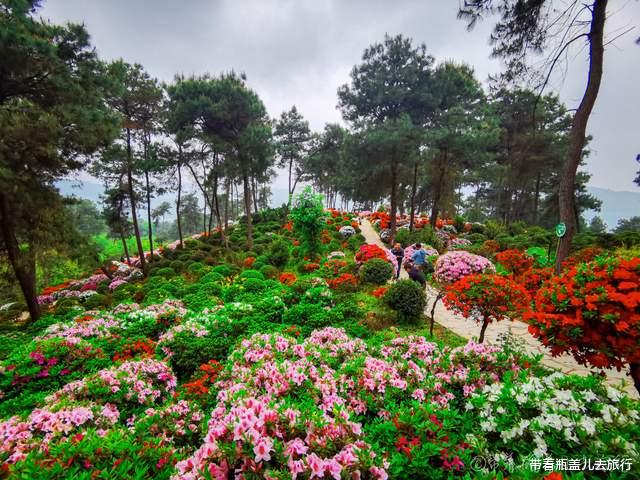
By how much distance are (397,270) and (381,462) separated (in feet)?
33.1

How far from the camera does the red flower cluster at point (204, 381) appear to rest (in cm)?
404

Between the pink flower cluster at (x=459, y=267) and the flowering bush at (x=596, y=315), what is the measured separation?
253cm

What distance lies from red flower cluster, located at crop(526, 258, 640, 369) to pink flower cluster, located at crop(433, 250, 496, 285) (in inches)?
99.2

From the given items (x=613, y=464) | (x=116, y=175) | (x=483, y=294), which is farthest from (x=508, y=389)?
(x=116, y=175)

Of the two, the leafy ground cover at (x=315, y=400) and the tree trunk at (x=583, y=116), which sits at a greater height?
the tree trunk at (x=583, y=116)

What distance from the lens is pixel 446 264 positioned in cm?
621

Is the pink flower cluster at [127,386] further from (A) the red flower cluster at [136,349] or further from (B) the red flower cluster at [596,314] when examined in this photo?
(B) the red flower cluster at [596,314]

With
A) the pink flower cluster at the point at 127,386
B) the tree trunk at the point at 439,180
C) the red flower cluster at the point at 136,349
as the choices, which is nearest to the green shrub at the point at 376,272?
the red flower cluster at the point at 136,349

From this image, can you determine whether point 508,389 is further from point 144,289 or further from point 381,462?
point 144,289

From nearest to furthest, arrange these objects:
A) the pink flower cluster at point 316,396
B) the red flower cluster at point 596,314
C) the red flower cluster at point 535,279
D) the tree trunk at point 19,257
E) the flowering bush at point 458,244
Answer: the pink flower cluster at point 316,396
the red flower cluster at point 596,314
the red flower cluster at point 535,279
the tree trunk at point 19,257
the flowering bush at point 458,244

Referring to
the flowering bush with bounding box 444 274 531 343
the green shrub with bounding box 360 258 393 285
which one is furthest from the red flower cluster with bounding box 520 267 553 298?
the green shrub with bounding box 360 258 393 285

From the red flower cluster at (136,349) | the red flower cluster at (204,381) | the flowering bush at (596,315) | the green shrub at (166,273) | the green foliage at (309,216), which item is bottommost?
the red flower cluster at (204,381)

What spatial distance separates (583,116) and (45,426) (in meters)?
11.3

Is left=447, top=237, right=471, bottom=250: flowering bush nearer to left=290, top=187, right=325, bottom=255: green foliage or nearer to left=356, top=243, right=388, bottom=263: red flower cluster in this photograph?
left=356, top=243, right=388, bottom=263: red flower cluster
